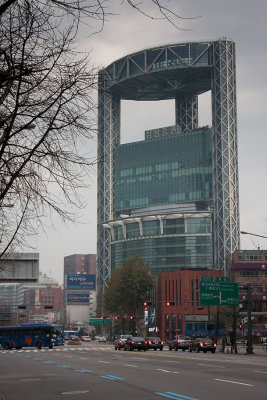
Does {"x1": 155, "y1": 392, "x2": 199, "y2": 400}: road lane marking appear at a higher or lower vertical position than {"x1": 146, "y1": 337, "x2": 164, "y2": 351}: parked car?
higher

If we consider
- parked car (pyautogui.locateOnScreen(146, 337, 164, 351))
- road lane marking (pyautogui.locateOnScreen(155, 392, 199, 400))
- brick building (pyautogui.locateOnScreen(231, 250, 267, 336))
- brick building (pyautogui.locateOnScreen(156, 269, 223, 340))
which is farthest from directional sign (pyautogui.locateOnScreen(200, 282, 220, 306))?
brick building (pyautogui.locateOnScreen(156, 269, 223, 340))

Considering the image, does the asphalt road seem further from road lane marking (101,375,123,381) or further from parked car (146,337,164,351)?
parked car (146,337,164,351)

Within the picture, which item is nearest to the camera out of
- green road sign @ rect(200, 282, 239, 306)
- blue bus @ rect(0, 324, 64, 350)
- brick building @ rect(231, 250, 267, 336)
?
green road sign @ rect(200, 282, 239, 306)

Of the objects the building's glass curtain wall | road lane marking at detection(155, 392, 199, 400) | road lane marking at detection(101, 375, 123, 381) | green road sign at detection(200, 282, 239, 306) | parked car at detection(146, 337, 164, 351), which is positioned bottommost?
parked car at detection(146, 337, 164, 351)

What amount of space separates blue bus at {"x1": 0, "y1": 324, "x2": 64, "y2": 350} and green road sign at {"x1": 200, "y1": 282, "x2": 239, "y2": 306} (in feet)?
64.1

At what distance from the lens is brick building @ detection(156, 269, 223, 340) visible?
144m

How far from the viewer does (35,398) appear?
60.8ft

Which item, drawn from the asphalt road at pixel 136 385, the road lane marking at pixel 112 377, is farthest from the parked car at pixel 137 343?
the road lane marking at pixel 112 377

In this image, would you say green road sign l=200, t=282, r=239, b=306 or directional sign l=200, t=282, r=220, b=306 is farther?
directional sign l=200, t=282, r=220, b=306

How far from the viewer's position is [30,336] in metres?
77.2

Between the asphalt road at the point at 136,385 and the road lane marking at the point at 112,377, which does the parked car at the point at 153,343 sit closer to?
the asphalt road at the point at 136,385

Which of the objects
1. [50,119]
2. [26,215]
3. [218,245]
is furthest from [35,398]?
[218,245]

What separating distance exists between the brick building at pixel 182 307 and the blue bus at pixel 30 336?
219 feet

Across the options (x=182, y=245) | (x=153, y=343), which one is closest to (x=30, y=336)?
(x=153, y=343)
